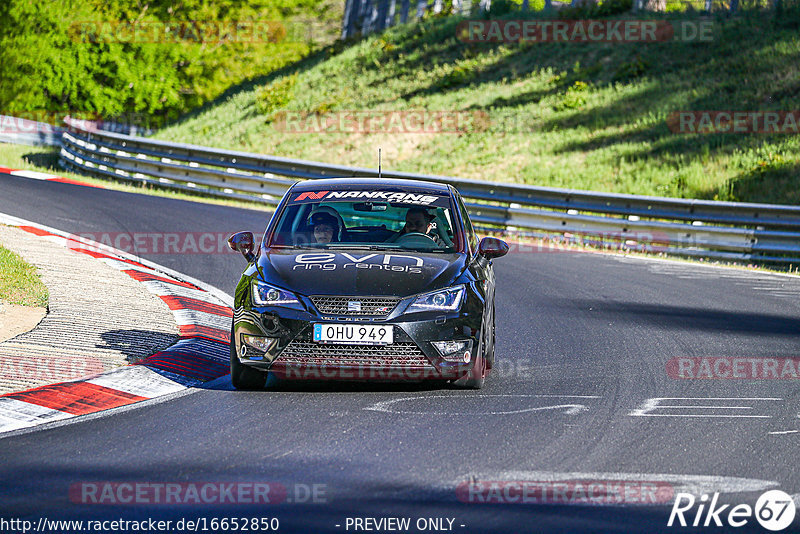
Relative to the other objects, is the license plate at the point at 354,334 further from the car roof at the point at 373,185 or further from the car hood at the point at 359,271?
the car roof at the point at 373,185

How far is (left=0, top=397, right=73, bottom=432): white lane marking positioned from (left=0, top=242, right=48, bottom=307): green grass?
3.27 metres

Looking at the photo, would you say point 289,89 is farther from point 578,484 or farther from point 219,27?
point 578,484

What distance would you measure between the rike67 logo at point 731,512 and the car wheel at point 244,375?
347cm

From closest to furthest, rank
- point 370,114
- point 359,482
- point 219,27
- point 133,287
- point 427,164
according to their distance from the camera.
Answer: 1. point 359,482
2. point 133,287
3. point 427,164
4. point 370,114
5. point 219,27

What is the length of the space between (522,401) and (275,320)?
182cm

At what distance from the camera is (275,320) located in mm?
7723

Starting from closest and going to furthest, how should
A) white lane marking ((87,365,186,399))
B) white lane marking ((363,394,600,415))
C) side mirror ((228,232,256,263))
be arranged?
1. white lane marking ((363,394,600,415))
2. white lane marking ((87,365,186,399))
3. side mirror ((228,232,256,263))

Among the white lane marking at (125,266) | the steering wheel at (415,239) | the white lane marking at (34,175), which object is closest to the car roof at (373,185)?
the steering wheel at (415,239)

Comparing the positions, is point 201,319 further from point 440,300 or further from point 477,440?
→ point 477,440

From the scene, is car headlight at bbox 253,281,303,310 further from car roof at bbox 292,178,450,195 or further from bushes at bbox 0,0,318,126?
bushes at bbox 0,0,318,126

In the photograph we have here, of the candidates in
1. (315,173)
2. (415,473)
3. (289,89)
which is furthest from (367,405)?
(289,89)

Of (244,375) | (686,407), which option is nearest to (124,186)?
(244,375)

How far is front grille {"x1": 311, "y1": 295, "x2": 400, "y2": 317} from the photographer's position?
7.66 metres

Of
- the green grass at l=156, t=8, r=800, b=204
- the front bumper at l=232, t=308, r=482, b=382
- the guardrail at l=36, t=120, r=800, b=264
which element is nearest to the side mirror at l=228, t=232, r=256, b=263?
the front bumper at l=232, t=308, r=482, b=382
